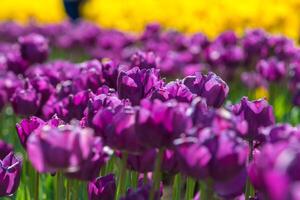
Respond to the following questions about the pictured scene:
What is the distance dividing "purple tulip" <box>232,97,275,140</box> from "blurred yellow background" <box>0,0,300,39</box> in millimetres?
5053

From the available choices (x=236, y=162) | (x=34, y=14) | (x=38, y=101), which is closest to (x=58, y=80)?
(x=38, y=101)

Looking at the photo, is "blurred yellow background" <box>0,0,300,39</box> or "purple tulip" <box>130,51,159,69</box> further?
"blurred yellow background" <box>0,0,300,39</box>

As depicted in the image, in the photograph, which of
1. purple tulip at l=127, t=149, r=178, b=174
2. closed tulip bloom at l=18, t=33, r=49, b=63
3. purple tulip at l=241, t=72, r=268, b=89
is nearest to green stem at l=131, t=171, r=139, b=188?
purple tulip at l=127, t=149, r=178, b=174

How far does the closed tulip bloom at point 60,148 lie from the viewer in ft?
4.11

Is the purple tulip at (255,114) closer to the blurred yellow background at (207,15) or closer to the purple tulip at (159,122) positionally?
the purple tulip at (159,122)

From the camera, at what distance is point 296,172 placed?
1.03m

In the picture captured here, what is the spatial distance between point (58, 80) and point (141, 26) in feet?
19.2

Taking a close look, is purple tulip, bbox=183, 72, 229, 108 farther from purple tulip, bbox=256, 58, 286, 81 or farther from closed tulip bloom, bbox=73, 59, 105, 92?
purple tulip, bbox=256, 58, 286, 81

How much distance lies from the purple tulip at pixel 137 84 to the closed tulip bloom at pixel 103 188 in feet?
0.84

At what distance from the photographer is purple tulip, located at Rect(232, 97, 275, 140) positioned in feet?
5.47

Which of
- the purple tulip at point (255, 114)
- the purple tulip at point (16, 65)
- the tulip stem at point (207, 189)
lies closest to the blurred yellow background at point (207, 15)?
the purple tulip at point (16, 65)

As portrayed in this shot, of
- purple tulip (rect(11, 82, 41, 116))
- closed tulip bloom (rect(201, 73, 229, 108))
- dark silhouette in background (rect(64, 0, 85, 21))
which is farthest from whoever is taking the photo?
dark silhouette in background (rect(64, 0, 85, 21))

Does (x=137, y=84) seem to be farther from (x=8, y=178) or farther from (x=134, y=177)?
(x=8, y=178)

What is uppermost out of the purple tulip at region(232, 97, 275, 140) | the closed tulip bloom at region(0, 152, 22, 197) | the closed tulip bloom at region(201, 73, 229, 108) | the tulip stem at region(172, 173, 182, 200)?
the closed tulip bloom at region(201, 73, 229, 108)
